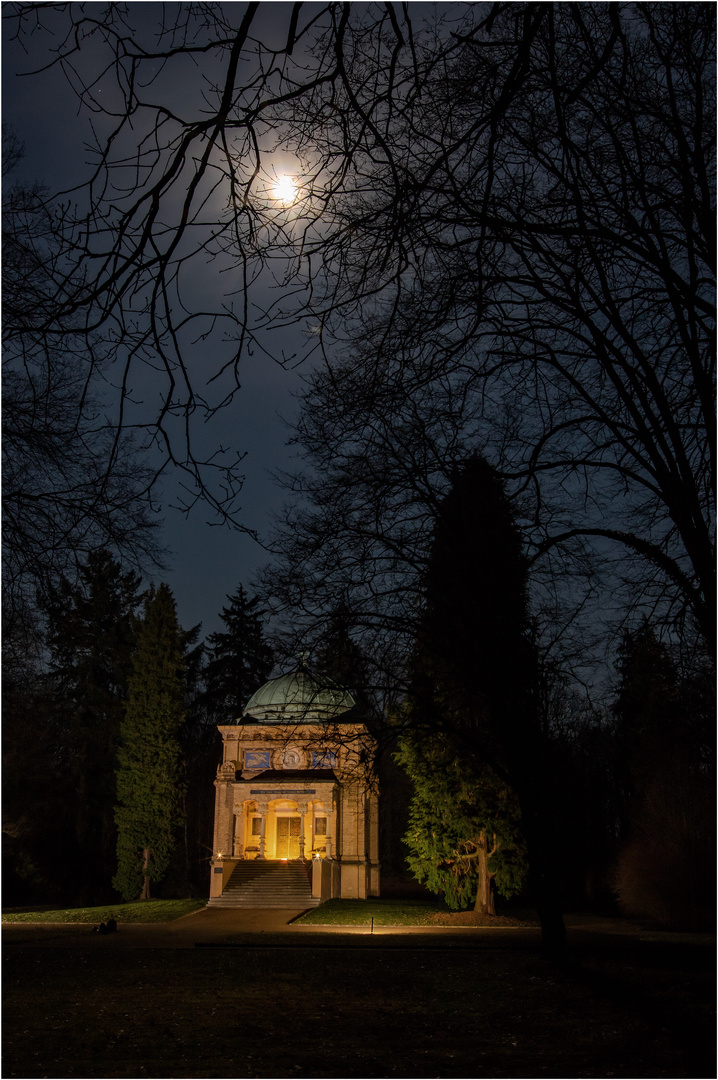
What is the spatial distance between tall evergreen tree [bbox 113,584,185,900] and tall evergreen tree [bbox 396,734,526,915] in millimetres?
13029

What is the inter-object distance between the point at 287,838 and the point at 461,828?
13.3 m

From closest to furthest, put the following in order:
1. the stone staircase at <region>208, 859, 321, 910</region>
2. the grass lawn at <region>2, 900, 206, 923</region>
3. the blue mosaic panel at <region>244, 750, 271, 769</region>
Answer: the grass lawn at <region>2, 900, 206, 923</region> < the stone staircase at <region>208, 859, 321, 910</region> < the blue mosaic panel at <region>244, 750, 271, 769</region>

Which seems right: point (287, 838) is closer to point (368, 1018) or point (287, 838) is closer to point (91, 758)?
point (91, 758)

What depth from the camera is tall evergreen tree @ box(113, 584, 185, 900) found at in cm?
3562

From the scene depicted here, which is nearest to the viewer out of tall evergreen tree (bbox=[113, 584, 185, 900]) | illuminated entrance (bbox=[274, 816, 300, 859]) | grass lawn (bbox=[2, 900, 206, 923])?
grass lawn (bbox=[2, 900, 206, 923])

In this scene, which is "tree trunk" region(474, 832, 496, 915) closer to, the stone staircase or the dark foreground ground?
the stone staircase

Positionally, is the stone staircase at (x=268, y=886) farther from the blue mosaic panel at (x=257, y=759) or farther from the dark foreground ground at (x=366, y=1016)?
the dark foreground ground at (x=366, y=1016)

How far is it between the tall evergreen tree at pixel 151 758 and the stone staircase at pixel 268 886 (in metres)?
4.07

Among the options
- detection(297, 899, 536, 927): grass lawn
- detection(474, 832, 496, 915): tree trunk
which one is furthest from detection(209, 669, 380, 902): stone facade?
detection(474, 832, 496, 915): tree trunk

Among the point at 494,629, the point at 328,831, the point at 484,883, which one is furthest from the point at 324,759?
the point at 328,831

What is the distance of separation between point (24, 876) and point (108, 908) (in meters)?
5.73

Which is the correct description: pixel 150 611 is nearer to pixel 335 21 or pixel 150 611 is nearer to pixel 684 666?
pixel 684 666

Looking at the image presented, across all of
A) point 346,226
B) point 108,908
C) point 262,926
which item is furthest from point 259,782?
point 346,226

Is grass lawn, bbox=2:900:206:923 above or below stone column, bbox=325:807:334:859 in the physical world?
below
